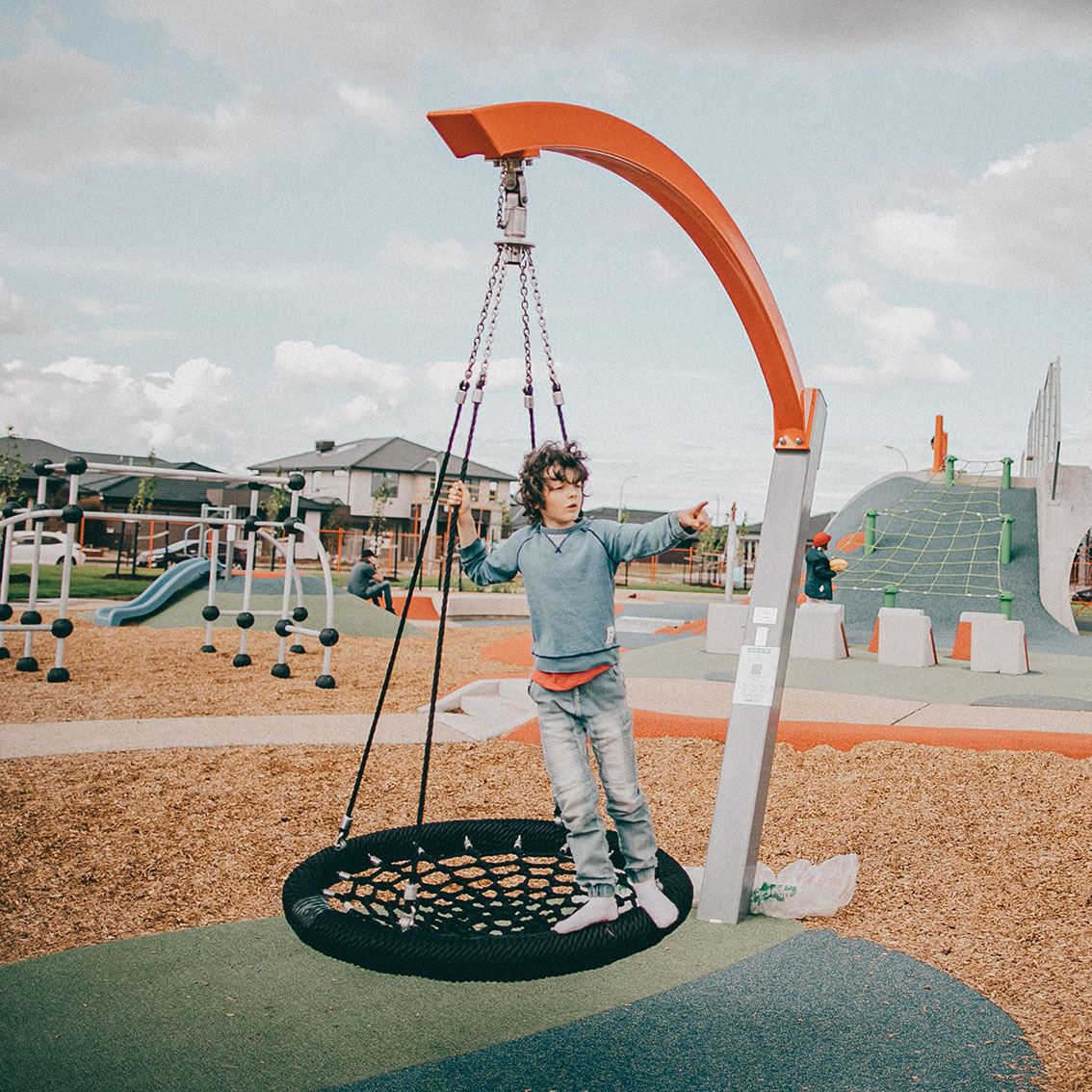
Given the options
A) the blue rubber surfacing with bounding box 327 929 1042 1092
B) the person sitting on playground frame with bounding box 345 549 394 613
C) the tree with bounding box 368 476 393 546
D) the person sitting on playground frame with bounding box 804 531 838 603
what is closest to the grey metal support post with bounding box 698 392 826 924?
the blue rubber surfacing with bounding box 327 929 1042 1092

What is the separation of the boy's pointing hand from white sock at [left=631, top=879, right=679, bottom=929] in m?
1.11

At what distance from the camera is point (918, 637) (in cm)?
1138

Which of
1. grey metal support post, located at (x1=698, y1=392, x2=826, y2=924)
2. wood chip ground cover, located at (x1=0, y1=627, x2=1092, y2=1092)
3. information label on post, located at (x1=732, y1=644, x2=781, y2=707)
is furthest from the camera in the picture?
information label on post, located at (x1=732, y1=644, x2=781, y2=707)

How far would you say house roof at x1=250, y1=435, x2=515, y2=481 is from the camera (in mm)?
55812

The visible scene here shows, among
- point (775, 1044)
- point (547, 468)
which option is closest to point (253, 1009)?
point (775, 1044)

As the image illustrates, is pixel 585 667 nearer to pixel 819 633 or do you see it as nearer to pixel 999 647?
pixel 819 633

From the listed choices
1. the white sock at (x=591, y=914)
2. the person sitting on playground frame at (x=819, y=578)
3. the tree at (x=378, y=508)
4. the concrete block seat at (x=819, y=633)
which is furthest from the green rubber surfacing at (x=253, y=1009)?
the tree at (x=378, y=508)

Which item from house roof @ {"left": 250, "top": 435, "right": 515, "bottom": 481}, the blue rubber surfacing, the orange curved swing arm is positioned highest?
house roof @ {"left": 250, "top": 435, "right": 515, "bottom": 481}

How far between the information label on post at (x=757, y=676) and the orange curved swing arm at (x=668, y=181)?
2.71ft

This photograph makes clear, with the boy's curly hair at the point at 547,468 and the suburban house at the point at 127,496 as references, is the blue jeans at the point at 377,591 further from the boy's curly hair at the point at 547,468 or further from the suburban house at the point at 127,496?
the suburban house at the point at 127,496

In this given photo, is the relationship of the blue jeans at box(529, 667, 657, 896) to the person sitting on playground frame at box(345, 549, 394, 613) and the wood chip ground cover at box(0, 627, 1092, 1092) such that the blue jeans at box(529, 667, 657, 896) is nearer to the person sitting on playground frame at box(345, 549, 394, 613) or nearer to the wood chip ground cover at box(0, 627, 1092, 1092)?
the wood chip ground cover at box(0, 627, 1092, 1092)

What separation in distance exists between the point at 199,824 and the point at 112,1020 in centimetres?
Answer: 209

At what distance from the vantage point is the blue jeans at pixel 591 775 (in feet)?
9.66

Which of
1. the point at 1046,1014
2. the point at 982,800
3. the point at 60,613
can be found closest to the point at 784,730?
the point at 982,800
